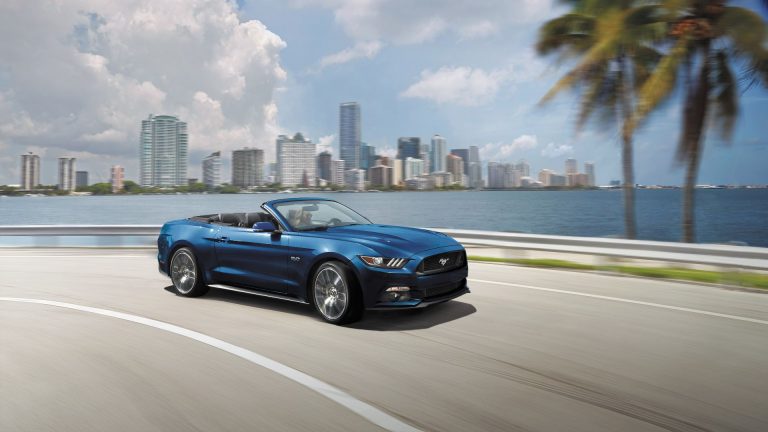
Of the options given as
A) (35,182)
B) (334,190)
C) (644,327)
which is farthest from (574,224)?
(35,182)

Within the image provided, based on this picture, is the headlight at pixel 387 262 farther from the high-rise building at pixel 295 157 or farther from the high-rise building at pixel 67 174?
the high-rise building at pixel 67 174

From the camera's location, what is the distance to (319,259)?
687 centimetres

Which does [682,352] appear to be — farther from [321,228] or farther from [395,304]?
[321,228]

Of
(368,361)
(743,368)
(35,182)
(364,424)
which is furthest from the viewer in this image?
(35,182)

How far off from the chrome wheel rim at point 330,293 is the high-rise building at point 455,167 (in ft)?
424

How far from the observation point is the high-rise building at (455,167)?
137125 millimetres

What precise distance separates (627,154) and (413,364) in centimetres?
1570

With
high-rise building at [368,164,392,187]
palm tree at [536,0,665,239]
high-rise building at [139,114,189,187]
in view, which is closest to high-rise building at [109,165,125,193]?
high-rise building at [139,114,189,187]

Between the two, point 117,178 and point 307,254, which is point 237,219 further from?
point 117,178

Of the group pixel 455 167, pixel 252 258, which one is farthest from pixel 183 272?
pixel 455 167

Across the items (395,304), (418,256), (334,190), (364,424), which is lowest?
(364,424)

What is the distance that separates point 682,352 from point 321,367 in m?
3.14

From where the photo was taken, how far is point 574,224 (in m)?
62.3

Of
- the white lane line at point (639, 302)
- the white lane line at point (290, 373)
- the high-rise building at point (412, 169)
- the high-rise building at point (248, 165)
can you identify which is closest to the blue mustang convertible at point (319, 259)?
the white lane line at point (290, 373)
